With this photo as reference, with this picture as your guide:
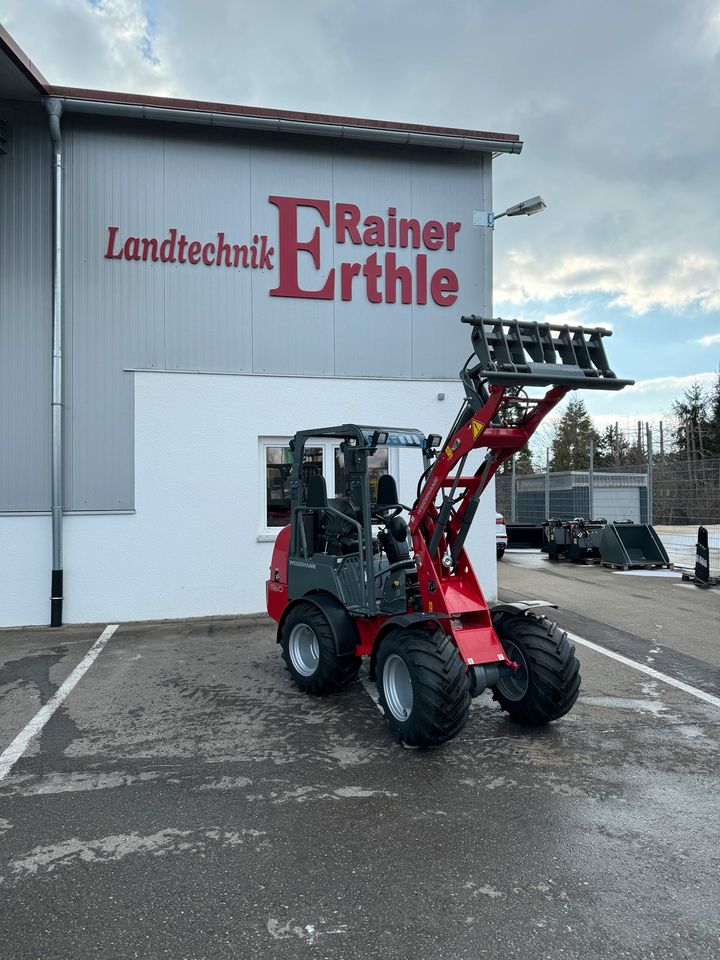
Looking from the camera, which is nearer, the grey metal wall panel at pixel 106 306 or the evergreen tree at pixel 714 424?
the grey metal wall panel at pixel 106 306

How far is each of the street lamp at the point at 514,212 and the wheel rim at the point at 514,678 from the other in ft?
22.4

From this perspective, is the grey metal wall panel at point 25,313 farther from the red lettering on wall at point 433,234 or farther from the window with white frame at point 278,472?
the red lettering on wall at point 433,234

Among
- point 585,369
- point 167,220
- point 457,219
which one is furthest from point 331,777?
point 457,219

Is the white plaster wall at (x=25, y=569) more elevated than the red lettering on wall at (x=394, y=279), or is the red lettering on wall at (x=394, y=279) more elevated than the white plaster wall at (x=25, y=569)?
the red lettering on wall at (x=394, y=279)

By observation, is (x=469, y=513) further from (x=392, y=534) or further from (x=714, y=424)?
(x=714, y=424)

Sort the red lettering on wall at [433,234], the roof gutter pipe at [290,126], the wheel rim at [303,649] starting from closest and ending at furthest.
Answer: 1. the wheel rim at [303,649]
2. the roof gutter pipe at [290,126]
3. the red lettering on wall at [433,234]

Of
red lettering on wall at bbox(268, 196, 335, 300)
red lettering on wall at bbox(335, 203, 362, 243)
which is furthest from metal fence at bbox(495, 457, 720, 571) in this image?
red lettering on wall at bbox(268, 196, 335, 300)

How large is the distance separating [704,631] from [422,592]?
5096 millimetres

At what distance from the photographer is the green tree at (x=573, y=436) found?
42688mm

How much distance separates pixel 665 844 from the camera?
3.37 m

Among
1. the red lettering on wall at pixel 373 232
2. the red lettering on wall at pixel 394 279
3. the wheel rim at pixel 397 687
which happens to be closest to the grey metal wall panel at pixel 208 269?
the red lettering on wall at pixel 373 232

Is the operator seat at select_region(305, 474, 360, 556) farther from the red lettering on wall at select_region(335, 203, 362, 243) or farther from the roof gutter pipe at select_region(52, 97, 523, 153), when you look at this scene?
the roof gutter pipe at select_region(52, 97, 523, 153)

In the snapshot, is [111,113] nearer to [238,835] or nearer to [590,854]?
[238,835]

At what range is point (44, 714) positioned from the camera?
5.39 meters
